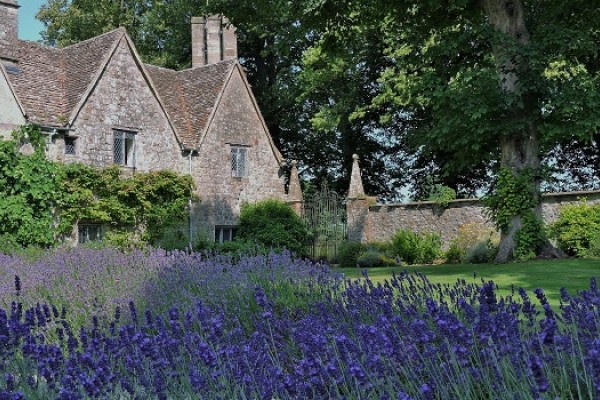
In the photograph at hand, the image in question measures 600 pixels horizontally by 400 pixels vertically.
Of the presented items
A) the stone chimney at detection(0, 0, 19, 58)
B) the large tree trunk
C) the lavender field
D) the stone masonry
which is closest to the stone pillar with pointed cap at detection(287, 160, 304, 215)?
the stone masonry

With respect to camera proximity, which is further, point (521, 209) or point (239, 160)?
point (239, 160)

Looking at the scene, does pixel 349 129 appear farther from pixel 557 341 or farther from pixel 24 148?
pixel 557 341

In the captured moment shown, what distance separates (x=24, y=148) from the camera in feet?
61.0

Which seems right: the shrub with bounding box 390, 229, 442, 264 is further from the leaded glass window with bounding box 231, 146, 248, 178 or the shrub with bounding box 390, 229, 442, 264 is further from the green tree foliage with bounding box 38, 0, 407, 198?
the green tree foliage with bounding box 38, 0, 407, 198

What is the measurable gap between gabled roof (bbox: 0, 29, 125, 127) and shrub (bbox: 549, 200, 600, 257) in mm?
14215

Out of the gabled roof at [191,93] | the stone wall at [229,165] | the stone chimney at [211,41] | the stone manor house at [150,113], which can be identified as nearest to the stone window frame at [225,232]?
the stone manor house at [150,113]

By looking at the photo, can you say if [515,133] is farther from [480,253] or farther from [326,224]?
[326,224]

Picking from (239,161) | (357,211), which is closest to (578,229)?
(357,211)

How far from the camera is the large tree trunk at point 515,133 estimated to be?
15.3 meters

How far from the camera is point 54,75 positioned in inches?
835

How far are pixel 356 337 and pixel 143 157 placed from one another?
18366mm

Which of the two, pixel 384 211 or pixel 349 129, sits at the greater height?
pixel 349 129

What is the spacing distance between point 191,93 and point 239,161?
342cm

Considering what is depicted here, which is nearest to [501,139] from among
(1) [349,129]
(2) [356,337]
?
(2) [356,337]
